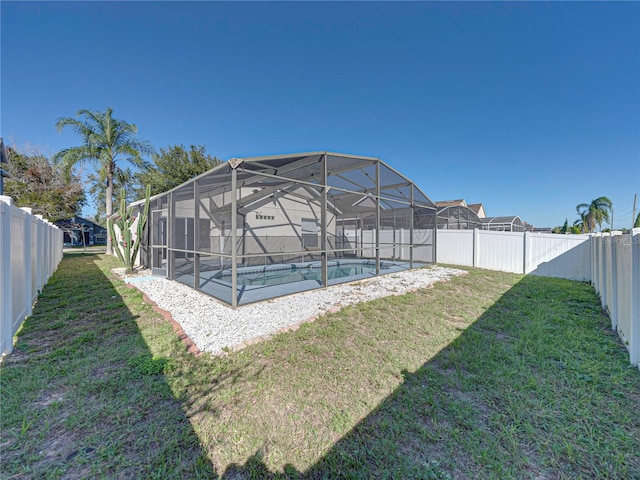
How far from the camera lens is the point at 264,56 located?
999cm

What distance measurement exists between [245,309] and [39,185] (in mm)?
20817

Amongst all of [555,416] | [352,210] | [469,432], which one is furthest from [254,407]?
[352,210]

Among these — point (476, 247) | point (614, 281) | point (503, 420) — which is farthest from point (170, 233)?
point (476, 247)

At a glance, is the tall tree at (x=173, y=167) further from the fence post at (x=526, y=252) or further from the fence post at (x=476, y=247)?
the fence post at (x=526, y=252)

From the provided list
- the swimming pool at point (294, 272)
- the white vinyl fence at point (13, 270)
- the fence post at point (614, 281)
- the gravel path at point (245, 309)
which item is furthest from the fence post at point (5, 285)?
the fence post at point (614, 281)

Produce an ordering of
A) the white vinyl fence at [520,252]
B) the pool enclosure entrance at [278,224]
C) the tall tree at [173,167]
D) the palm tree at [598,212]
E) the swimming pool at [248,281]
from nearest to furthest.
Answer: the swimming pool at [248,281]
the pool enclosure entrance at [278,224]
the white vinyl fence at [520,252]
the tall tree at [173,167]
the palm tree at [598,212]

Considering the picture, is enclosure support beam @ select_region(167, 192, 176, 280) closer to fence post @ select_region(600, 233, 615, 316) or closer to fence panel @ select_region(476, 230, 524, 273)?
fence post @ select_region(600, 233, 615, 316)

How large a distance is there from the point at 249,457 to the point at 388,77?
12651 millimetres

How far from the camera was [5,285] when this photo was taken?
2.70 m

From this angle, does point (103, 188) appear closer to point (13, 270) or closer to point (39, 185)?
point (39, 185)

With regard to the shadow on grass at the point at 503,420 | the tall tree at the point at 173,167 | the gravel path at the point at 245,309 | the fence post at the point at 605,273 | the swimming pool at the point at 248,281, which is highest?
the tall tree at the point at 173,167

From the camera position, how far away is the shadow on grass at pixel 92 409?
149cm

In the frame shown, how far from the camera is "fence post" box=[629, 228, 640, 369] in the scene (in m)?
2.46

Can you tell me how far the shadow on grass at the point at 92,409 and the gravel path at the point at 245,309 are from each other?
0.47m
